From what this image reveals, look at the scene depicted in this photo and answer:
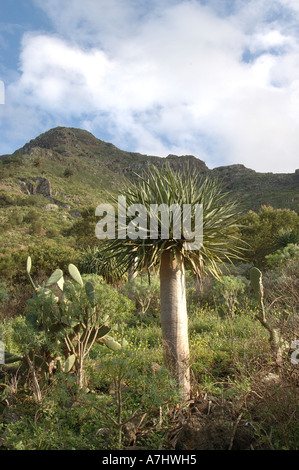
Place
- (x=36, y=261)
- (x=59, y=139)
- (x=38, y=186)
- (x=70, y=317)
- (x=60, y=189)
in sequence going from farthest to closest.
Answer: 1. (x=59, y=139)
2. (x=60, y=189)
3. (x=38, y=186)
4. (x=36, y=261)
5. (x=70, y=317)

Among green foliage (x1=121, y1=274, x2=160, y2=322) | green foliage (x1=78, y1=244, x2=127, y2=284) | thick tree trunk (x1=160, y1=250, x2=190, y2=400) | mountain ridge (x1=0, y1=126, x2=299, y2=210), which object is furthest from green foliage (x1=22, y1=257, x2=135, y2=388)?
green foliage (x1=78, y1=244, x2=127, y2=284)

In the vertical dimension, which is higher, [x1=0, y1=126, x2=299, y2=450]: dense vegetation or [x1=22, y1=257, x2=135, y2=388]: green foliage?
[x1=22, y1=257, x2=135, y2=388]: green foliage

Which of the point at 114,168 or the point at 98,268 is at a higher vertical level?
the point at 114,168

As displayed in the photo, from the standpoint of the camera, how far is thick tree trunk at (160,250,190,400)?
4.63 meters

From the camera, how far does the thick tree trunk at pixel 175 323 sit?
4.63m

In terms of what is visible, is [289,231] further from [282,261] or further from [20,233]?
[20,233]

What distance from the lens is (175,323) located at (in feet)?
15.5

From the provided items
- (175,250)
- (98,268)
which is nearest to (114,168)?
(98,268)

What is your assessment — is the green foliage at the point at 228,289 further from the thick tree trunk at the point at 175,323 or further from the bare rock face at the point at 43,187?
the bare rock face at the point at 43,187

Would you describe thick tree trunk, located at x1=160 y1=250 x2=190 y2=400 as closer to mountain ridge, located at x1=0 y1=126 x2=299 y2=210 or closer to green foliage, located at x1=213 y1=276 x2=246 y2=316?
mountain ridge, located at x1=0 y1=126 x2=299 y2=210

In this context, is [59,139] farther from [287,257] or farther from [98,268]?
[287,257]

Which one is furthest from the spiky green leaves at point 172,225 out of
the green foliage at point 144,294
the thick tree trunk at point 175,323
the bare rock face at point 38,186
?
the bare rock face at point 38,186

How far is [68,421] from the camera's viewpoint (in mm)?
4367

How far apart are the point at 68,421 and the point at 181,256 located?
2.58 m
